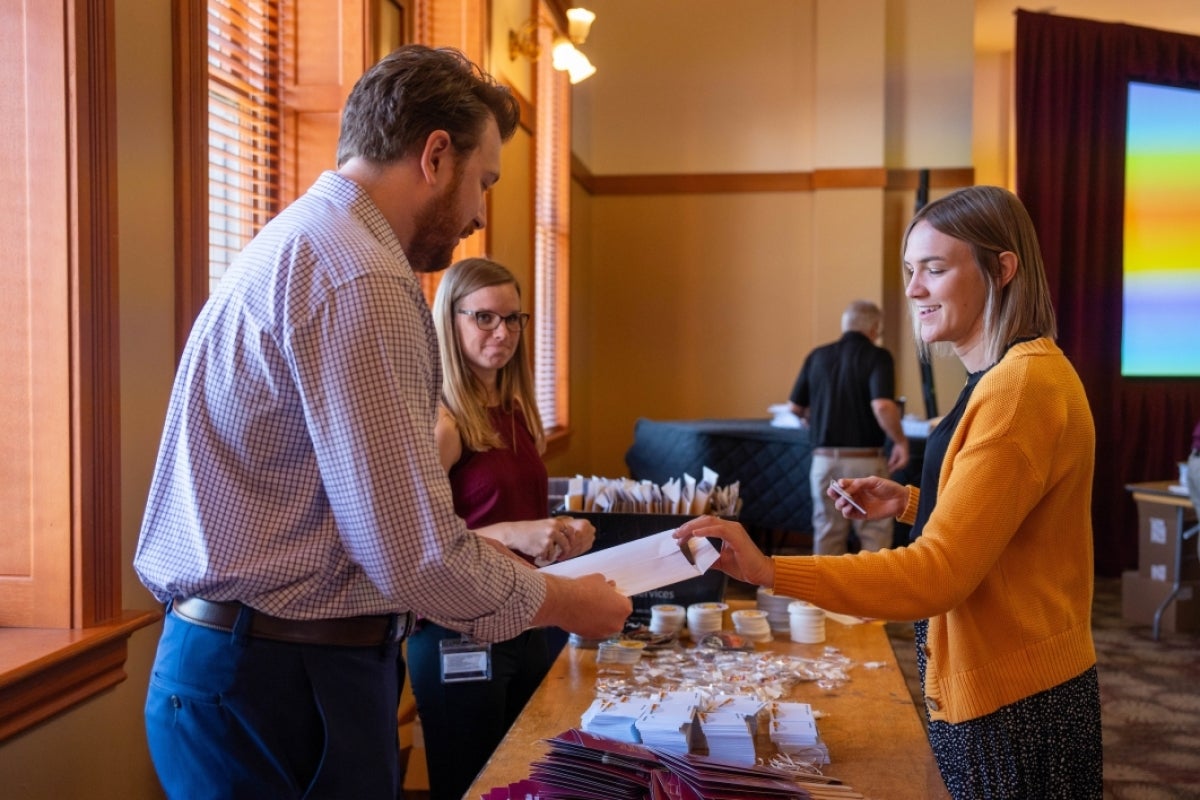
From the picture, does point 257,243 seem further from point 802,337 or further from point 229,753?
point 802,337

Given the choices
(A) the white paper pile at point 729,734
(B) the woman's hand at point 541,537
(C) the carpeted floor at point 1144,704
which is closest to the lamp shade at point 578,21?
(C) the carpeted floor at point 1144,704

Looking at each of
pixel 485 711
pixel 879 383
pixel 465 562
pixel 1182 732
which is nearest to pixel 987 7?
pixel 879 383

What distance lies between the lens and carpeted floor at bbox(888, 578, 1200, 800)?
3.78 metres

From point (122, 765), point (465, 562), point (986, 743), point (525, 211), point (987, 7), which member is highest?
point (987, 7)

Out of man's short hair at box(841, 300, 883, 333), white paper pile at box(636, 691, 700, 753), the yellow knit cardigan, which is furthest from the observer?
man's short hair at box(841, 300, 883, 333)

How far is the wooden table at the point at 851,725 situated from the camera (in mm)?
1652

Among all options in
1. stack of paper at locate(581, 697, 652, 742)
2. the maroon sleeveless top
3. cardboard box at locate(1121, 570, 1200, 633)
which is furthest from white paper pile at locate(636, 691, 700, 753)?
cardboard box at locate(1121, 570, 1200, 633)

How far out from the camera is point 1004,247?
1.72 metres

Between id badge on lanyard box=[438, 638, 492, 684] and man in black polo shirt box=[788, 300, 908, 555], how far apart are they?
4016 mm

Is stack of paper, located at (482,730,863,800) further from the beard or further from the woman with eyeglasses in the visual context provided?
the beard

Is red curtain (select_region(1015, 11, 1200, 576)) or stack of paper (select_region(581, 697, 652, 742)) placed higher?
red curtain (select_region(1015, 11, 1200, 576))

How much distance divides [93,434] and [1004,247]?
5.21 feet

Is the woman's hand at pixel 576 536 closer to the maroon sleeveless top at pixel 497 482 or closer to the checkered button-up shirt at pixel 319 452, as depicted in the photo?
the maroon sleeveless top at pixel 497 482

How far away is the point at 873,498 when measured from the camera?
2170 mm
